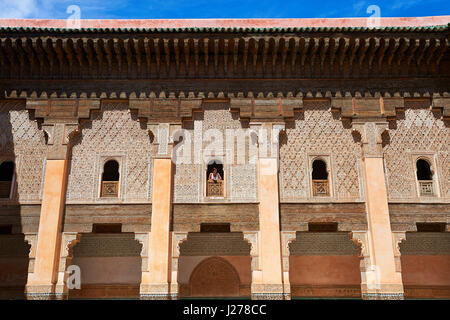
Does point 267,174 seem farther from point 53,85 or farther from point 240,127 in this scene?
point 53,85

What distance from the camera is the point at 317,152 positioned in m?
8.71

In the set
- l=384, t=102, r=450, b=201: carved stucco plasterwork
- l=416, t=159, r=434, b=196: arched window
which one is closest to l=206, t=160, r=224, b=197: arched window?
l=384, t=102, r=450, b=201: carved stucco plasterwork

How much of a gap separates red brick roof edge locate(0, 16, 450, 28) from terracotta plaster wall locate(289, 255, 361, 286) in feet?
18.0

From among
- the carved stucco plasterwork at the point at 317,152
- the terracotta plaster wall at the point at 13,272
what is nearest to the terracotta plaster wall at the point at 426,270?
the carved stucco plasterwork at the point at 317,152

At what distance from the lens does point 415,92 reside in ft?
29.3

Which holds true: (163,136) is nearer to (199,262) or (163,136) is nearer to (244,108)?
(244,108)

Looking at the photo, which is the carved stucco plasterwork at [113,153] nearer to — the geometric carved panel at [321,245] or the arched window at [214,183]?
the arched window at [214,183]

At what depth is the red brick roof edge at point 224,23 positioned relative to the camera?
32.3ft

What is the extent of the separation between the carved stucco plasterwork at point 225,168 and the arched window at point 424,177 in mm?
3323

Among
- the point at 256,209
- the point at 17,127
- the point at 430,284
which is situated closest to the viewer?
the point at 256,209

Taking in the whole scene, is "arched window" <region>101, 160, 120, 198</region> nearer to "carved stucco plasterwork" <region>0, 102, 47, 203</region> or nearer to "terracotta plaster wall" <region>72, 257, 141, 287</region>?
"carved stucco plasterwork" <region>0, 102, 47, 203</region>

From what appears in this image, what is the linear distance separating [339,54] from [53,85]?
599 cm

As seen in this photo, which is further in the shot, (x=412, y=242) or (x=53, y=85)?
Answer: (x=412, y=242)

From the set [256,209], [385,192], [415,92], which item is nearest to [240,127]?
[256,209]
